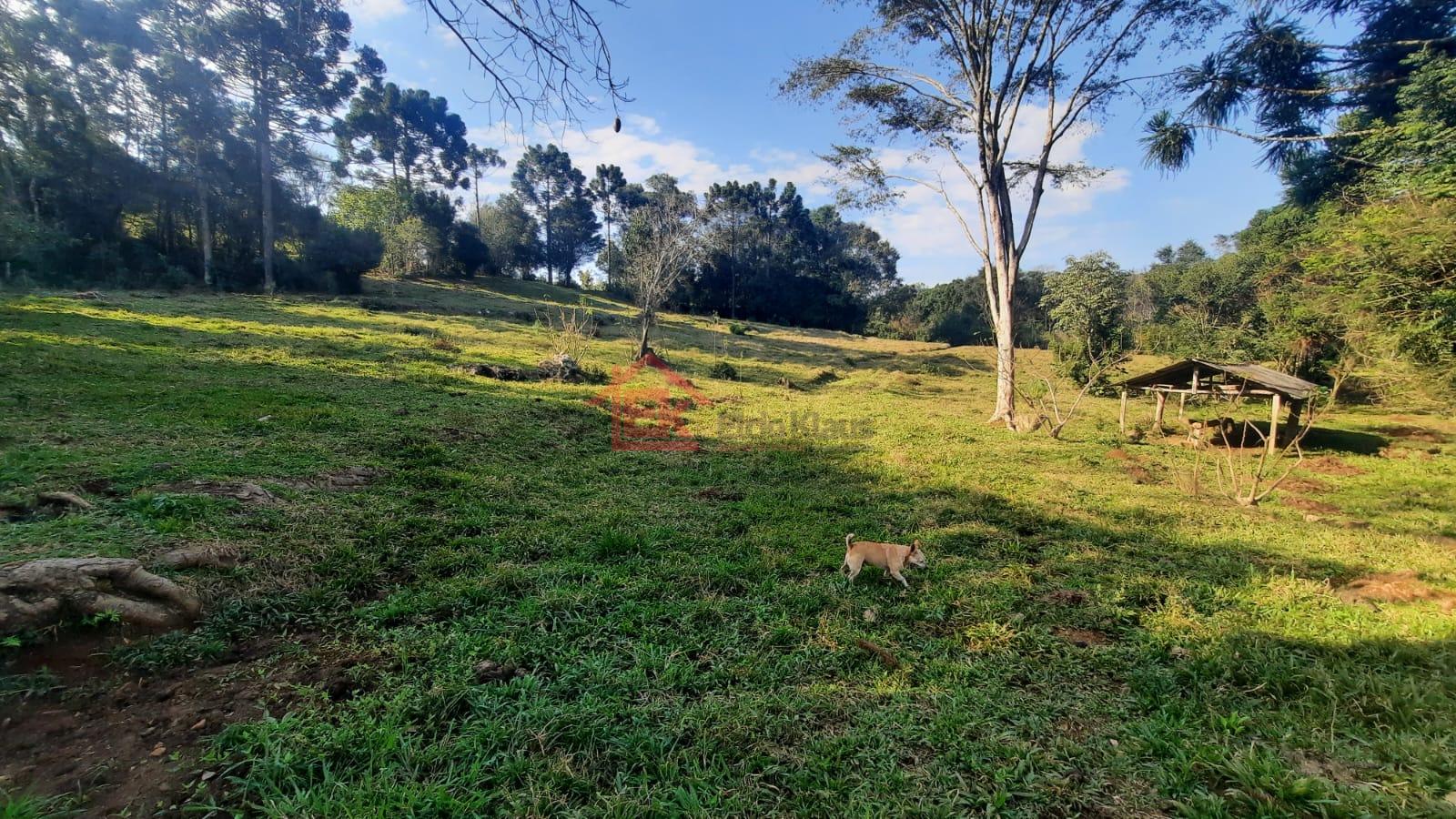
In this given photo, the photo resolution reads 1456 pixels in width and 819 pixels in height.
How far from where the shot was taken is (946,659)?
2924 millimetres

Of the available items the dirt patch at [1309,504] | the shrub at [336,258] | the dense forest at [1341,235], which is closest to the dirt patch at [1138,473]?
the dirt patch at [1309,504]

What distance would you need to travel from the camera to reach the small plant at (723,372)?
55.3 feet

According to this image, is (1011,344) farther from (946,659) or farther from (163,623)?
(163,623)

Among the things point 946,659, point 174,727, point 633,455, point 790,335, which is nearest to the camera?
point 174,727

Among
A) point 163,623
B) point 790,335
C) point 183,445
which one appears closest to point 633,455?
point 183,445

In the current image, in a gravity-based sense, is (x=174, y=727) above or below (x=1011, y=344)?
below

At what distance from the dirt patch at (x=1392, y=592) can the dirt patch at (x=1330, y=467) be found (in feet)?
20.5

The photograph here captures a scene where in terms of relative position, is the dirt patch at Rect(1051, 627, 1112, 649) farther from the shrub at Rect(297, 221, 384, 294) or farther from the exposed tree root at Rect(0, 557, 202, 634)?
the shrub at Rect(297, 221, 384, 294)

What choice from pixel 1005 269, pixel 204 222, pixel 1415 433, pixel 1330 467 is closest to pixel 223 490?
pixel 1005 269

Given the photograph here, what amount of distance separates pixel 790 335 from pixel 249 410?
92.0ft

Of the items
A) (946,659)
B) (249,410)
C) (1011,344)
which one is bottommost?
(946,659)

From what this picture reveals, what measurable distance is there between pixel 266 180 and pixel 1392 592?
111 feet

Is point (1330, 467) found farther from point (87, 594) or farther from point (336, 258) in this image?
point (336, 258)

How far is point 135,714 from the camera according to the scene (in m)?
2.04
